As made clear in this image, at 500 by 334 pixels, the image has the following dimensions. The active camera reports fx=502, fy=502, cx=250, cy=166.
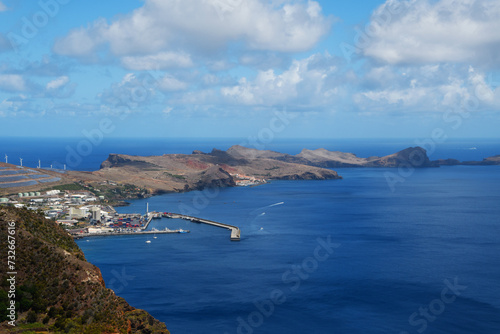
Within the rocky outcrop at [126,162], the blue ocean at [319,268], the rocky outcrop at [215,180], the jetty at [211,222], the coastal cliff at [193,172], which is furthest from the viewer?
the rocky outcrop at [126,162]

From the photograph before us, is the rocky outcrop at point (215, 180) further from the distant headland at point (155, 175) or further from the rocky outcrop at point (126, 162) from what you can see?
the rocky outcrop at point (126, 162)

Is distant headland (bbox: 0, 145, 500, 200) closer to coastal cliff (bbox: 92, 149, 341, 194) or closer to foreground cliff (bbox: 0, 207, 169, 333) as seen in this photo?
coastal cliff (bbox: 92, 149, 341, 194)

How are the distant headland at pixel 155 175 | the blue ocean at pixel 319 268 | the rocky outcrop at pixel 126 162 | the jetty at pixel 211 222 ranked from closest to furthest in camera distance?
1. the blue ocean at pixel 319 268
2. the jetty at pixel 211 222
3. the distant headland at pixel 155 175
4. the rocky outcrop at pixel 126 162

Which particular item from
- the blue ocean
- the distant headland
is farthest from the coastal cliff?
the blue ocean

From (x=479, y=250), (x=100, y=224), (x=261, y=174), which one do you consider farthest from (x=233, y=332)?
(x=261, y=174)

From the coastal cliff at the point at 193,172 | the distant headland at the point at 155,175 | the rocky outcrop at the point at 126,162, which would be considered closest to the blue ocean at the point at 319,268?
the distant headland at the point at 155,175
